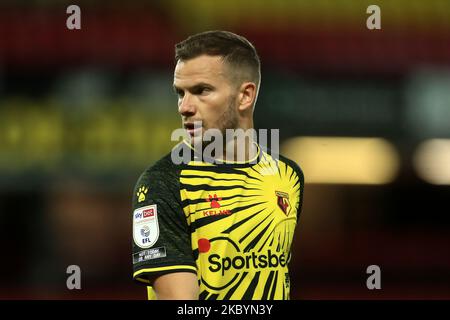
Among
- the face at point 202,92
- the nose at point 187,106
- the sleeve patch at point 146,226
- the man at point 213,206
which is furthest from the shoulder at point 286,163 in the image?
the sleeve patch at point 146,226

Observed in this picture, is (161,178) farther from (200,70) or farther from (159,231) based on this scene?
(200,70)

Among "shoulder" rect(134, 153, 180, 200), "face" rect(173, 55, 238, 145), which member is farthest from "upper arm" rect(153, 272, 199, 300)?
"face" rect(173, 55, 238, 145)

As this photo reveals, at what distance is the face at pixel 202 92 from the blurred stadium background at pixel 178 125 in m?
6.03

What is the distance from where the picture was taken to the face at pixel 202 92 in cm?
371

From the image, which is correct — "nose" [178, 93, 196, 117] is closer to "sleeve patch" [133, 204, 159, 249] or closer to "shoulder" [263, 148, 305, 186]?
"sleeve patch" [133, 204, 159, 249]

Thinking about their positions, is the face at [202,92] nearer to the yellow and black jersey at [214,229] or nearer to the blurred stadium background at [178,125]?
the yellow and black jersey at [214,229]

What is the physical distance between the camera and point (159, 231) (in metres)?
3.52

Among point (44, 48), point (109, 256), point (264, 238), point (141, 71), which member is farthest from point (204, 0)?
point (264, 238)

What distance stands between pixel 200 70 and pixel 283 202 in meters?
0.77

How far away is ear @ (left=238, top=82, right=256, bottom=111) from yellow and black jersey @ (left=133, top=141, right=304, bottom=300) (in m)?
0.28

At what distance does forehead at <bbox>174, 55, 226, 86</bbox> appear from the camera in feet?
12.2

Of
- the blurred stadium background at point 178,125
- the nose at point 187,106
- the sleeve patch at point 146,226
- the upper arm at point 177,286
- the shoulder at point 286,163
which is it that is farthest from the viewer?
the blurred stadium background at point 178,125

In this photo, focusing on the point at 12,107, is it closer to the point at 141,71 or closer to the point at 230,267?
the point at 141,71

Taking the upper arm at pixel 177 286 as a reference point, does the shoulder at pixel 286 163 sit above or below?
above
